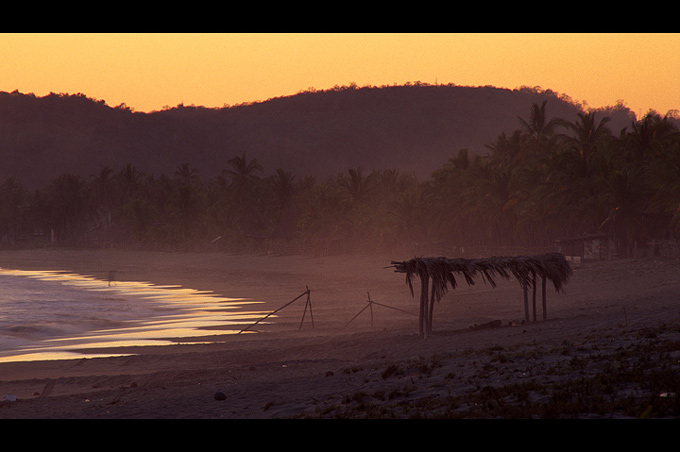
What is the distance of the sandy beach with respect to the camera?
881 cm

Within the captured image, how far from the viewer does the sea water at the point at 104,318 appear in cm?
2034

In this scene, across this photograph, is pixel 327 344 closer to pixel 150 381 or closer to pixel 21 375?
pixel 150 381

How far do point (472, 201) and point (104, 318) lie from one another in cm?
3556

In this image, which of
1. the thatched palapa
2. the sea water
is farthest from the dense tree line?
the sea water

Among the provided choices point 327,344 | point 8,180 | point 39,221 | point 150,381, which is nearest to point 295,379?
point 150,381

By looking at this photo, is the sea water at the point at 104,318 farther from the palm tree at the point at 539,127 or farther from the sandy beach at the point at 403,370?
the palm tree at the point at 539,127

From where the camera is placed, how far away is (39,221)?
408ft

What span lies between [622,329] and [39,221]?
126875mm

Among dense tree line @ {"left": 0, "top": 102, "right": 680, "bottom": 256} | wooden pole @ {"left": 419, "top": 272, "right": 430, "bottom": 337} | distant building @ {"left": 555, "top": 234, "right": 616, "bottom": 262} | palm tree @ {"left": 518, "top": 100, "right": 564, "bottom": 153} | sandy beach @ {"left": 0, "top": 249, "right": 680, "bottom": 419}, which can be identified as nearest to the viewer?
sandy beach @ {"left": 0, "top": 249, "right": 680, "bottom": 419}

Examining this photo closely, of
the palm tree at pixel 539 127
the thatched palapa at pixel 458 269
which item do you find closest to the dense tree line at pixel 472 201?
the palm tree at pixel 539 127

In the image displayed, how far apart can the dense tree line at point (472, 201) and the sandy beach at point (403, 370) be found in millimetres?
14413

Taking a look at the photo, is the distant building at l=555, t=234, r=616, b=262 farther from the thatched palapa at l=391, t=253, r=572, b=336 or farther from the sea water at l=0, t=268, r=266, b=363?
the sea water at l=0, t=268, r=266, b=363

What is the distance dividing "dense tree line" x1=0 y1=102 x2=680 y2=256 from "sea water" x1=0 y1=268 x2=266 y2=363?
946 inches

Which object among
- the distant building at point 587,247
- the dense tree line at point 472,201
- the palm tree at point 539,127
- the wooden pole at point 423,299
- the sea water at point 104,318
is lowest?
the sea water at point 104,318
